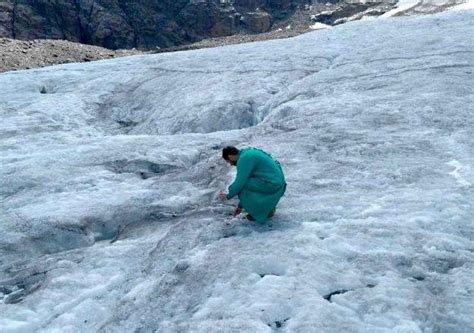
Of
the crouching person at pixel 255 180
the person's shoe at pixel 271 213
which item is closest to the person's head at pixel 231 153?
the crouching person at pixel 255 180

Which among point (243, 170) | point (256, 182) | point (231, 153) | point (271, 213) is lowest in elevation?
point (271, 213)

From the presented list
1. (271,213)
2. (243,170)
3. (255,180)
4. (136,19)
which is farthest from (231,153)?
(136,19)

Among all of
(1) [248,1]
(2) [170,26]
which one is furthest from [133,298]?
(1) [248,1]

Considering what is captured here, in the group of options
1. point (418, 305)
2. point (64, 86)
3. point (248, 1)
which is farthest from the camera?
point (248, 1)

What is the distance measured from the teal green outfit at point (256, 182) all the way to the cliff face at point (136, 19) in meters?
88.2

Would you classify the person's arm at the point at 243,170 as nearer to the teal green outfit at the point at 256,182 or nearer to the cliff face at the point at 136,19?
the teal green outfit at the point at 256,182

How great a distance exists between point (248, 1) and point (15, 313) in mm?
113355

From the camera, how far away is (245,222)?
26.2 feet

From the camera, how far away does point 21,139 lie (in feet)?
44.5

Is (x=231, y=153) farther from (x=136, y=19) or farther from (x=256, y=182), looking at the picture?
(x=136, y=19)

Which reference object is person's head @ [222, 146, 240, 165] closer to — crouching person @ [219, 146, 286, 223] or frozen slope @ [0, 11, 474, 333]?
crouching person @ [219, 146, 286, 223]

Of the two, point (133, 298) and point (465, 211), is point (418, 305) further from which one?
point (133, 298)

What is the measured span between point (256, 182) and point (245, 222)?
63 cm

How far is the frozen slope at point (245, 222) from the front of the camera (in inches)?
245
